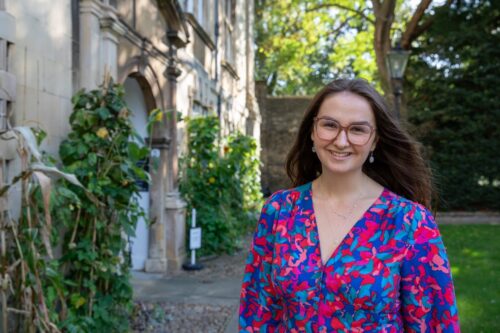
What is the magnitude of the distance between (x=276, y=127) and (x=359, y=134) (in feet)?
66.7

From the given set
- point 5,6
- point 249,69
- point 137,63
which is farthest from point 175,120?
point 249,69

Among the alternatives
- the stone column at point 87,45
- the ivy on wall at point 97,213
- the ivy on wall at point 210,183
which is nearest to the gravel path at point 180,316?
the ivy on wall at point 97,213

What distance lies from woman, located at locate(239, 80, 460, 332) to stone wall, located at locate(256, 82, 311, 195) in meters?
19.6

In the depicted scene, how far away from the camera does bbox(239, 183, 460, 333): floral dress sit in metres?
1.81

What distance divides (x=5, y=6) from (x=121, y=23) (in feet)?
7.48

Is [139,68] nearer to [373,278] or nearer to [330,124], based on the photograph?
[330,124]

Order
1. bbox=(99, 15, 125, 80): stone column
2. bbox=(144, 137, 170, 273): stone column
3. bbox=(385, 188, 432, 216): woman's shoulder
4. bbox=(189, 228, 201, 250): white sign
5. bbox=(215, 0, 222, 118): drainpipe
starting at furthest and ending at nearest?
bbox=(215, 0, 222, 118): drainpipe, bbox=(189, 228, 201, 250): white sign, bbox=(144, 137, 170, 273): stone column, bbox=(99, 15, 125, 80): stone column, bbox=(385, 188, 432, 216): woman's shoulder

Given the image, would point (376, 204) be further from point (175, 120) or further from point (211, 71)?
point (211, 71)

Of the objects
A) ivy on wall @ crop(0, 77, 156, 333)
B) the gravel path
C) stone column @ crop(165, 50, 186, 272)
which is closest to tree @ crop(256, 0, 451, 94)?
stone column @ crop(165, 50, 186, 272)

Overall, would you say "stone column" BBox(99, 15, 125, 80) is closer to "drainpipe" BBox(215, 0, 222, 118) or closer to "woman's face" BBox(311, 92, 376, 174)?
"woman's face" BBox(311, 92, 376, 174)

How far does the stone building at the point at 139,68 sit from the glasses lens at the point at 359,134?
2.06 meters

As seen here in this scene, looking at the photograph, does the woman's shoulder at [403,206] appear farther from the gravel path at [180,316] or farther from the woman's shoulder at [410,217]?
the gravel path at [180,316]

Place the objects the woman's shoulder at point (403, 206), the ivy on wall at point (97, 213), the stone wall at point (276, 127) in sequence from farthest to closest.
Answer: the stone wall at point (276, 127)
the ivy on wall at point (97, 213)
the woman's shoulder at point (403, 206)

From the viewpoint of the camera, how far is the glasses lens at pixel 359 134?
195 cm
